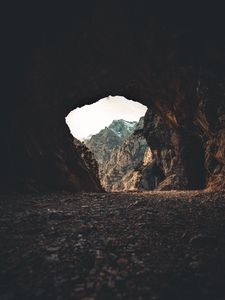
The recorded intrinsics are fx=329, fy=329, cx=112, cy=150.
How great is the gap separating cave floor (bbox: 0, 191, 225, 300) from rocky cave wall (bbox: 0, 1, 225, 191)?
663cm

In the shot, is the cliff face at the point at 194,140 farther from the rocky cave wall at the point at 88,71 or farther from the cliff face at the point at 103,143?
the cliff face at the point at 103,143

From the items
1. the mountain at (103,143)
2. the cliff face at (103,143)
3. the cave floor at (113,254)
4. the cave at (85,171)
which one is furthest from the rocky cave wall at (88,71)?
the cliff face at (103,143)

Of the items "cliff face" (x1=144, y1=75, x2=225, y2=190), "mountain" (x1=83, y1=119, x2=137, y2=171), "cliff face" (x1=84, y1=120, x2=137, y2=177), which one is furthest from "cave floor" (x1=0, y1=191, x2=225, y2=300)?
"cliff face" (x1=84, y1=120, x2=137, y2=177)

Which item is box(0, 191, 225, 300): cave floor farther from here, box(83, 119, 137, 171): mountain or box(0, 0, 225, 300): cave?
box(83, 119, 137, 171): mountain

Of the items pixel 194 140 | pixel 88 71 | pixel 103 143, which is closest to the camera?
pixel 88 71

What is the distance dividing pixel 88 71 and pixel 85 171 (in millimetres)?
6832

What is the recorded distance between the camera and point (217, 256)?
746 cm

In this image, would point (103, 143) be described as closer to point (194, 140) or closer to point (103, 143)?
point (103, 143)

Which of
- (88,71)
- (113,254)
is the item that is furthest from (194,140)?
(113,254)

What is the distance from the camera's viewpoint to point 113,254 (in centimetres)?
766

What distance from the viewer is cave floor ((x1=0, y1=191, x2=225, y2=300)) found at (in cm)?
628

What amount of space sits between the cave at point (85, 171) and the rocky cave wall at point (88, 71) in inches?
2.7

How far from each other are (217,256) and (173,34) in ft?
50.4

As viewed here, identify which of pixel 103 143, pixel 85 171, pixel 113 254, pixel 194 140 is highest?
pixel 103 143
